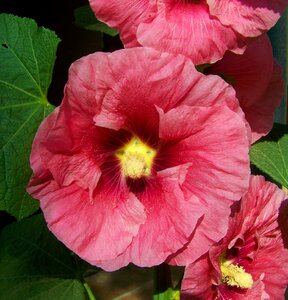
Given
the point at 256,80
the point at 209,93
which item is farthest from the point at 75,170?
the point at 256,80

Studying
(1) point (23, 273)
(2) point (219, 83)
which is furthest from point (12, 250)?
(2) point (219, 83)

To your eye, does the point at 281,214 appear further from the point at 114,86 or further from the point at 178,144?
the point at 114,86

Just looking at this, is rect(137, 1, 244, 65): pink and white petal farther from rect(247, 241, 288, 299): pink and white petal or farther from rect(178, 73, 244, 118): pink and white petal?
rect(247, 241, 288, 299): pink and white petal

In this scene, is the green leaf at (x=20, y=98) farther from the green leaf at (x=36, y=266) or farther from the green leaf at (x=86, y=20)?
the green leaf at (x=36, y=266)

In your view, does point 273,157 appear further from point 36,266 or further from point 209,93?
point 36,266

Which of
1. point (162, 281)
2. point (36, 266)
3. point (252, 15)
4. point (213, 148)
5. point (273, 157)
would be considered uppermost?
point (252, 15)

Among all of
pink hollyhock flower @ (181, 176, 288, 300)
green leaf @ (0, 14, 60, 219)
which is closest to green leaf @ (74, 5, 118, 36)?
green leaf @ (0, 14, 60, 219)
